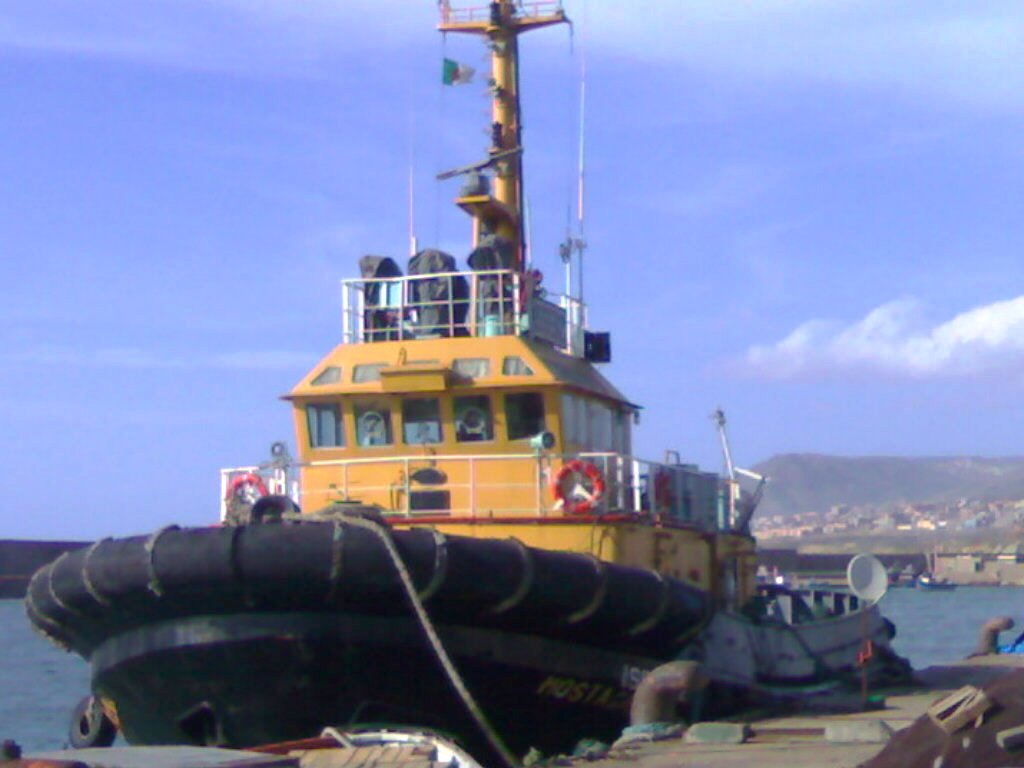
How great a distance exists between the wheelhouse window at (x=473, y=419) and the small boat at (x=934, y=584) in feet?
260

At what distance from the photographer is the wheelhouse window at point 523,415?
46.1ft

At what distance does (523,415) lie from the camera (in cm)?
1411

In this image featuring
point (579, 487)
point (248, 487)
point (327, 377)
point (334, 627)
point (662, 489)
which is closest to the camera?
point (334, 627)

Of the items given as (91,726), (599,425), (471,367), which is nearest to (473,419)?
(471,367)

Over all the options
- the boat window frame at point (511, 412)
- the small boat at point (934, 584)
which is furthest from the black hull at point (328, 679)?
the small boat at point (934, 584)

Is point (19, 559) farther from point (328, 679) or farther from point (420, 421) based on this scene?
point (328, 679)

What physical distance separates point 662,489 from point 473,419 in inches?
70.2

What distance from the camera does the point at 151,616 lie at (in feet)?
37.9

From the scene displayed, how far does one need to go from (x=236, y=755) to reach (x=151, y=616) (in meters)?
3.08

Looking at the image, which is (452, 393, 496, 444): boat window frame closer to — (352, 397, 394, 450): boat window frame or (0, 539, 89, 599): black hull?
(352, 397, 394, 450): boat window frame

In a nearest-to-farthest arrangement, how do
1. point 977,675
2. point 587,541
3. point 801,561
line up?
point 587,541 → point 977,675 → point 801,561

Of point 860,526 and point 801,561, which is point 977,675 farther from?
point 860,526

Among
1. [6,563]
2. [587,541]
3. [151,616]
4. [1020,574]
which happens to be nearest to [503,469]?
[587,541]

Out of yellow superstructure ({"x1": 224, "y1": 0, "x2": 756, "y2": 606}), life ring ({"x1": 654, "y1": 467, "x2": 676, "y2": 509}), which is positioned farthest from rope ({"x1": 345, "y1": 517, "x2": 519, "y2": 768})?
life ring ({"x1": 654, "y1": 467, "x2": 676, "y2": 509})
